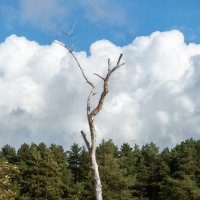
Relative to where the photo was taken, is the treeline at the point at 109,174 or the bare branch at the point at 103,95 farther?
the treeline at the point at 109,174

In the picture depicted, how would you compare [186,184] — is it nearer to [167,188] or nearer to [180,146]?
[167,188]

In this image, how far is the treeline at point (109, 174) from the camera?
9881cm

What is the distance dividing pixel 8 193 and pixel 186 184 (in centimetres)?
6792

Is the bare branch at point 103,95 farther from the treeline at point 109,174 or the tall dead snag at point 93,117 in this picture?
the treeline at point 109,174

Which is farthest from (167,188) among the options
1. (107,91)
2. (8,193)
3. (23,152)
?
(107,91)

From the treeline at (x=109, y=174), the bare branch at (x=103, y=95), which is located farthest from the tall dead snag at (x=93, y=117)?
the treeline at (x=109, y=174)

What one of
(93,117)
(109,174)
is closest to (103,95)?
(93,117)

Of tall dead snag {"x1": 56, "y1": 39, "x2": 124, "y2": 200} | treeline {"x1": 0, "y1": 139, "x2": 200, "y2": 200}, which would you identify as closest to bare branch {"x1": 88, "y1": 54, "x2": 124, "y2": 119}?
tall dead snag {"x1": 56, "y1": 39, "x2": 124, "y2": 200}

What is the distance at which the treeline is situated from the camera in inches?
3890

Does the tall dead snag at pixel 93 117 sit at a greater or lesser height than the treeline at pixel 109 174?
lesser

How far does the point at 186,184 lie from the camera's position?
338 ft

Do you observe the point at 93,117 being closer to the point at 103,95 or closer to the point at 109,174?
the point at 103,95

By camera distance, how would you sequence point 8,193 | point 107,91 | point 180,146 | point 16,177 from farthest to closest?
1. point 180,146
2. point 16,177
3. point 8,193
4. point 107,91

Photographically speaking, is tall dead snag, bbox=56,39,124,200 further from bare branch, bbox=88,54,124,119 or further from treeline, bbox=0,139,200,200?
treeline, bbox=0,139,200,200
